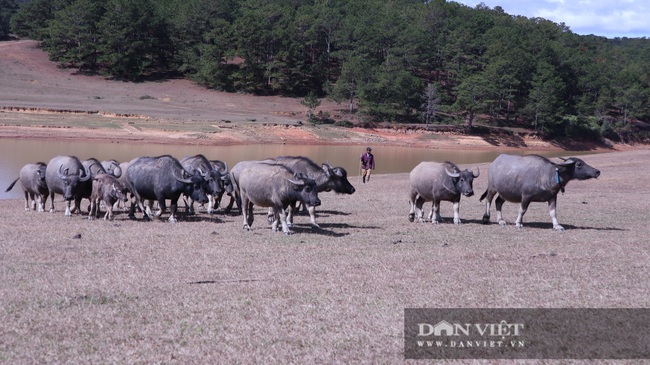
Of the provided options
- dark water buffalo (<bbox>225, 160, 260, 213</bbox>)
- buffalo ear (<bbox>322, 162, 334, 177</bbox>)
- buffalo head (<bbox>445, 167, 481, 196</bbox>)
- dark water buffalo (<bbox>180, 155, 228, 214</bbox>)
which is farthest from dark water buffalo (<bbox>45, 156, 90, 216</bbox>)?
buffalo head (<bbox>445, 167, 481, 196</bbox>)

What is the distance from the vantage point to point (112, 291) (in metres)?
10.8

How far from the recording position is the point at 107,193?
65.4 feet

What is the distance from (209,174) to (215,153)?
34.7 m

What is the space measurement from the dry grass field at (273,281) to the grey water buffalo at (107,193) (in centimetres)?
54

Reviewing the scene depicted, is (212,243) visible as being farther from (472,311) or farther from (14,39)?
(14,39)

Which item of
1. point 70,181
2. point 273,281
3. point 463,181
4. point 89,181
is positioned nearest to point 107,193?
point 70,181

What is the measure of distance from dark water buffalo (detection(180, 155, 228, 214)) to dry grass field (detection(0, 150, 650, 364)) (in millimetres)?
1205

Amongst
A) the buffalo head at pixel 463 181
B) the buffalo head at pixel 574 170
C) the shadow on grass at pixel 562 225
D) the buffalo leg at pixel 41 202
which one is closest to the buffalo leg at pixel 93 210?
the buffalo leg at pixel 41 202

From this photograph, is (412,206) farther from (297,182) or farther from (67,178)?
(67,178)

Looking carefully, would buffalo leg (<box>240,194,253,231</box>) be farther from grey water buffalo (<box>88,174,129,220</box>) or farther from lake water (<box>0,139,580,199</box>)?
lake water (<box>0,139,580,199</box>)

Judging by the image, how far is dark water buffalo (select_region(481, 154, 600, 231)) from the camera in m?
18.3

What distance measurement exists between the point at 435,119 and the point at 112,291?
82818 millimetres

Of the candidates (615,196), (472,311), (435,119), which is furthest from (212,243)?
(435,119)

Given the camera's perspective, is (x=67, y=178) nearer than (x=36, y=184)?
Yes
